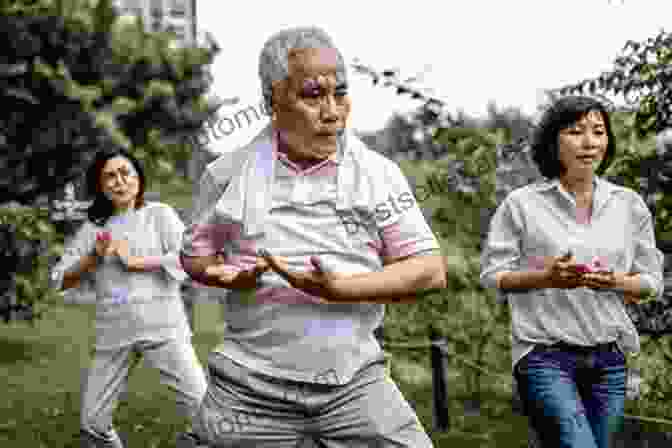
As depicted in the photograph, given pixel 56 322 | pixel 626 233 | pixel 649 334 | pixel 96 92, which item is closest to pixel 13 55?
pixel 96 92

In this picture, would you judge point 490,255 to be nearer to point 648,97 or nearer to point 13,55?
point 648,97

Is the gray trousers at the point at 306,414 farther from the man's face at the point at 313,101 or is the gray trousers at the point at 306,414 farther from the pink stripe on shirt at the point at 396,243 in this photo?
the man's face at the point at 313,101

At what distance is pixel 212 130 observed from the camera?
4.40 m

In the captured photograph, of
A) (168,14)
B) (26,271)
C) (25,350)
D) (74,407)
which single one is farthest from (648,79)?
(168,14)

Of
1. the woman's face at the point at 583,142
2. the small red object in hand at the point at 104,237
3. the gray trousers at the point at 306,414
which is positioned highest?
the woman's face at the point at 583,142

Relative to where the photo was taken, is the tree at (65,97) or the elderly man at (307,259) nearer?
the elderly man at (307,259)

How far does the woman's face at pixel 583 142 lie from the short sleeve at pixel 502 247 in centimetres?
30

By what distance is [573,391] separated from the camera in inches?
158

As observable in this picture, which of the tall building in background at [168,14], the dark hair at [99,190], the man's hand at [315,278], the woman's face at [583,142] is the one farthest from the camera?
the tall building in background at [168,14]

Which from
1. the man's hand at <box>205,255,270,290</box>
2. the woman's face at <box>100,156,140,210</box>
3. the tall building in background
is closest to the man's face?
the man's hand at <box>205,255,270,290</box>

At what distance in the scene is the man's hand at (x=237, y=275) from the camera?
2631 mm

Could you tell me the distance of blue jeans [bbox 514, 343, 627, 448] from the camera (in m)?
3.94

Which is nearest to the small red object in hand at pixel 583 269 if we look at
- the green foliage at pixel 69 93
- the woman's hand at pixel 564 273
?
the woman's hand at pixel 564 273

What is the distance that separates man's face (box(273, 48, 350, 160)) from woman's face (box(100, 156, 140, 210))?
Answer: 3702mm
